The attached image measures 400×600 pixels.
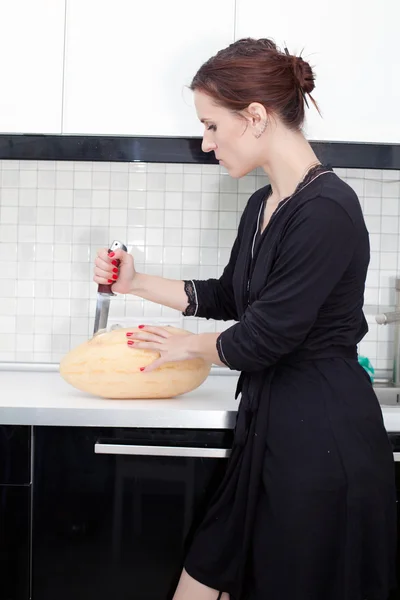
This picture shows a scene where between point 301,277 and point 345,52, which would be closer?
point 301,277

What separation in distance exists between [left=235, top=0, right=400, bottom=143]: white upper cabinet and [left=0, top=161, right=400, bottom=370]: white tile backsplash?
0.39 m

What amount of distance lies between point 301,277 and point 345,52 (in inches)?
33.3

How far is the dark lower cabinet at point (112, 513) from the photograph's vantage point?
5.27ft

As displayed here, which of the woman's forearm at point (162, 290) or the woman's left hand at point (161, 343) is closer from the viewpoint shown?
the woman's left hand at point (161, 343)

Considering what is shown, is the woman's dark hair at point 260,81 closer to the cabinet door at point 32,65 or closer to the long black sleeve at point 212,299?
the long black sleeve at point 212,299

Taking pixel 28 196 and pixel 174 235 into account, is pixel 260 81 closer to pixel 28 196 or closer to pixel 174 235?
pixel 174 235

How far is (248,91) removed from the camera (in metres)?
1.38

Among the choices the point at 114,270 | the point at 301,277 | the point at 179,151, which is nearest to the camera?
the point at 301,277

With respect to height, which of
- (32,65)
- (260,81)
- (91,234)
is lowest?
(91,234)

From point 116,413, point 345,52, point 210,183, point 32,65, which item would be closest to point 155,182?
point 210,183

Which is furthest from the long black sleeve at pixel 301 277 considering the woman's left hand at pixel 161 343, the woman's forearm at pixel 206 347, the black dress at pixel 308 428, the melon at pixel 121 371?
the melon at pixel 121 371

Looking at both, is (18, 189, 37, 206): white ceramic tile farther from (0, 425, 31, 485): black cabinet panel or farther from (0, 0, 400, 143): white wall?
(0, 425, 31, 485): black cabinet panel

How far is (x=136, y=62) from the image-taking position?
1.86 metres

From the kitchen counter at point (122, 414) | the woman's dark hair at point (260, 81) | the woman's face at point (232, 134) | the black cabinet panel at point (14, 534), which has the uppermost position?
the woman's dark hair at point (260, 81)
